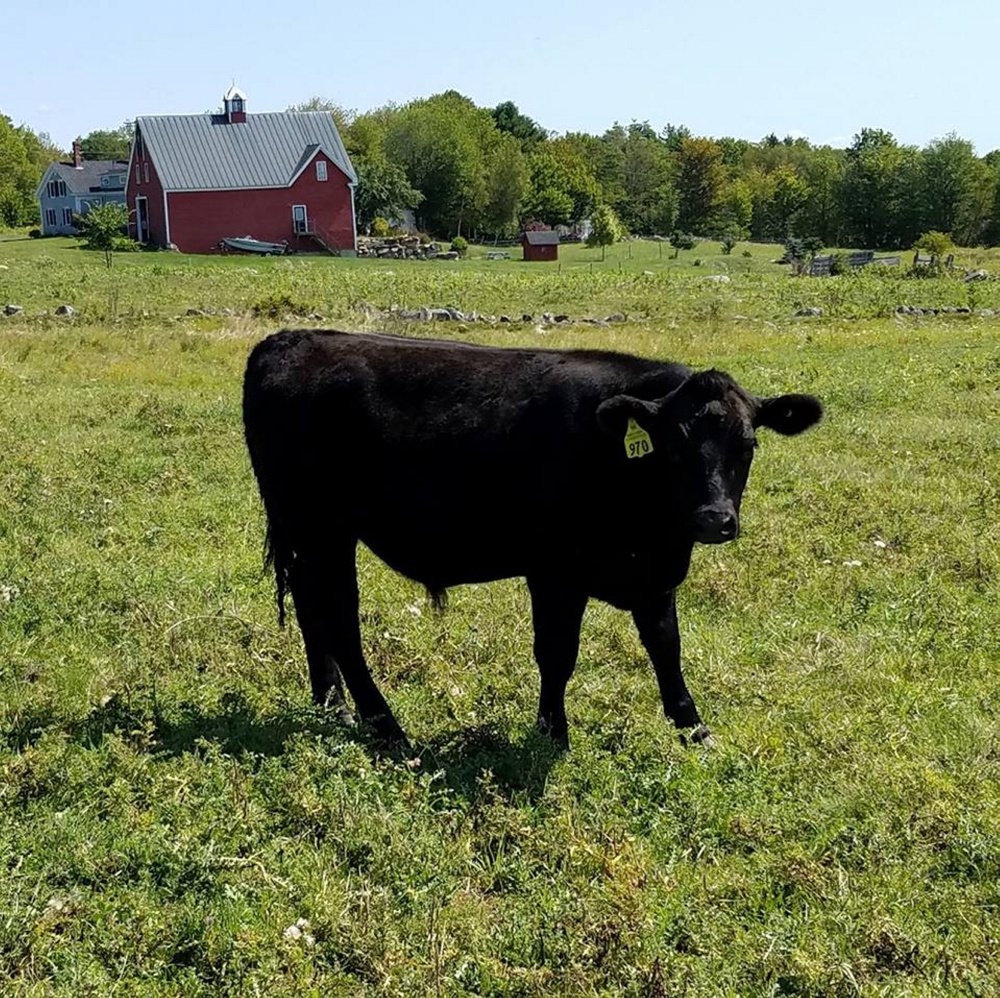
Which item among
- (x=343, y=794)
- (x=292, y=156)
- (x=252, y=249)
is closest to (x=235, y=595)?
(x=343, y=794)

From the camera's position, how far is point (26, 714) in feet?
21.0

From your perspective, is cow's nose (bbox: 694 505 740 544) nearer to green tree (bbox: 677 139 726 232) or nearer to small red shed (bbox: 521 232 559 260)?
small red shed (bbox: 521 232 559 260)

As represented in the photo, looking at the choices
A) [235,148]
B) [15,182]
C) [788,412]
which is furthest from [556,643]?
[15,182]

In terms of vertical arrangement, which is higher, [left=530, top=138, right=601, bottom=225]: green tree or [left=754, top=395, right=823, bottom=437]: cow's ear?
[left=530, top=138, right=601, bottom=225]: green tree

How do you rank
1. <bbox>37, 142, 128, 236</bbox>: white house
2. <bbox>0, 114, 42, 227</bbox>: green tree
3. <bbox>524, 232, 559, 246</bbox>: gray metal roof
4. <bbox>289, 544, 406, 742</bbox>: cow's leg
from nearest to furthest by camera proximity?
1. <bbox>289, 544, 406, 742</bbox>: cow's leg
2. <bbox>524, 232, 559, 246</bbox>: gray metal roof
3. <bbox>37, 142, 128, 236</bbox>: white house
4. <bbox>0, 114, 42, 227</bbox>: green tree

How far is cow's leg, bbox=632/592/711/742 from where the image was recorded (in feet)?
21.0

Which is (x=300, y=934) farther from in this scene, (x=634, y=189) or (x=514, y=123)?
(x=514, y=123)

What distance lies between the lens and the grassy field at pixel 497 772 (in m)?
4.32

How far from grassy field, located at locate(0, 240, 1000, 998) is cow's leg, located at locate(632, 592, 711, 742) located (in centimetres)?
23

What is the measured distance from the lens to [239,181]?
2749 inches

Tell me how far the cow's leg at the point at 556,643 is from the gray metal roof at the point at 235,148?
67.7 metres

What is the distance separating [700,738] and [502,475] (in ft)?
Answer: 6.07

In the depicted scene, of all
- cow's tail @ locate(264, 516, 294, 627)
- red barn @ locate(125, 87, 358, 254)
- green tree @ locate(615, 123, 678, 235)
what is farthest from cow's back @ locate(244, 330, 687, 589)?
green tree @ locate(615, 123, 678, 235)

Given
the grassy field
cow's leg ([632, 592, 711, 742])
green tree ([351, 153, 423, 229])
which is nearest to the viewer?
the grassy field
